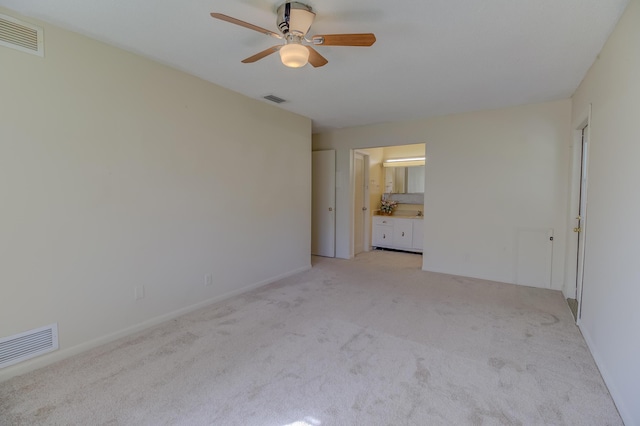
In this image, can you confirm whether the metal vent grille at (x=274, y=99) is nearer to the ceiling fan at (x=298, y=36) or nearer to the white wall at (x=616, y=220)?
the ceiling fan at (x=298, y=36)

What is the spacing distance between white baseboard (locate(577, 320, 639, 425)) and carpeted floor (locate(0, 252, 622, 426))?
5cm

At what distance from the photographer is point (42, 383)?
2.05m

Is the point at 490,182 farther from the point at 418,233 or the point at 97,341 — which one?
the point at 97,341

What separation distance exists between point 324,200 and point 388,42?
12.3ft

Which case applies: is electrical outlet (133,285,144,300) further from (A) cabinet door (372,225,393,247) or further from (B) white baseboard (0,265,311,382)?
(A) cabinet door (372,225,393,247)

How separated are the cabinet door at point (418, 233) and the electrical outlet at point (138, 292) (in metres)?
4.99

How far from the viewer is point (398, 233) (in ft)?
21.4

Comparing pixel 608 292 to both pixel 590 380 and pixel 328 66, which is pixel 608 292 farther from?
pixel 328 66

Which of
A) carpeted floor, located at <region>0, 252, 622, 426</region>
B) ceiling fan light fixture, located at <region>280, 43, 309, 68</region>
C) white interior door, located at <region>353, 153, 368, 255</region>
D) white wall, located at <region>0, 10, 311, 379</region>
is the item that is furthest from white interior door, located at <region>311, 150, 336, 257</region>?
ceiling fan light fixture, located at <region>280, 43, 309, 68</region>

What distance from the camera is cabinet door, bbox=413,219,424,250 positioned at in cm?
625

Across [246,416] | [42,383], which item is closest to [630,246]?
[246,416]

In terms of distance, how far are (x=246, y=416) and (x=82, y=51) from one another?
288cm

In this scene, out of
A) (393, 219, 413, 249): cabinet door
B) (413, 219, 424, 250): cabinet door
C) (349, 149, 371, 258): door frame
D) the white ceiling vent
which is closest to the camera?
the white ceiling vent

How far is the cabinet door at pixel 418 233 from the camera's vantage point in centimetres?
625
